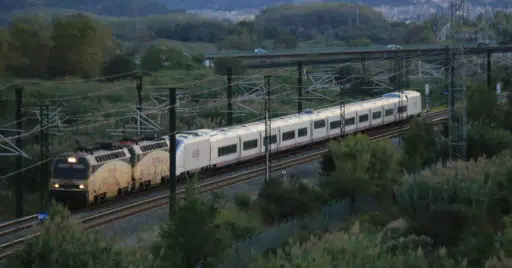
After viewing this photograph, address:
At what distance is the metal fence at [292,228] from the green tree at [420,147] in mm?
6544

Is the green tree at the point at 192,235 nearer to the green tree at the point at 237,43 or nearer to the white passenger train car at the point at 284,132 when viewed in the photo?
the white passenger train car at the point at 284,132

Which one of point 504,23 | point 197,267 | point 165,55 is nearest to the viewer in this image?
point 197,267

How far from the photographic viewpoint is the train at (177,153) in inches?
1258

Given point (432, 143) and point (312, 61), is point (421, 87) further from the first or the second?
point (432, 143)

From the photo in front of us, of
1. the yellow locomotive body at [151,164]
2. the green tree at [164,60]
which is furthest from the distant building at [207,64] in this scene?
the yellow locomotive body at [151,164]

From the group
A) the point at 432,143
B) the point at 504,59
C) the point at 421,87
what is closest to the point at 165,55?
the point at 421,87

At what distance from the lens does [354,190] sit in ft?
116

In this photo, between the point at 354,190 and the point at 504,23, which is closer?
the point at 354,190

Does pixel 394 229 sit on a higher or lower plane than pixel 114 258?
lower

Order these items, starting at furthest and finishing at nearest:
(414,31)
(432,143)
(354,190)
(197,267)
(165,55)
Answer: (414,31)
(165,55)
(432,143)
(354,190)
(197,267)

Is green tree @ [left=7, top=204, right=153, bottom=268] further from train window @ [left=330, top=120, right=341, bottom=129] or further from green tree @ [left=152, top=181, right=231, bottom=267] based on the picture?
train window @ [left=330, top=120, right=341, bottom=129]

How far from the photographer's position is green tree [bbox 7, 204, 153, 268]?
1795 cm

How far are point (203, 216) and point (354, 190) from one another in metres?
13.2

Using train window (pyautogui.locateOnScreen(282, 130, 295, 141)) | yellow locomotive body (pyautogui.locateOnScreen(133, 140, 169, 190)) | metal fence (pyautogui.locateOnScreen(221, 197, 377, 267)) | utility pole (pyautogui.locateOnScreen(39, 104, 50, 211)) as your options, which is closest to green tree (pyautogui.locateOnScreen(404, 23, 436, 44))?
train window (pyautogui.locateOnScreen(282, 130, 295, 141))
